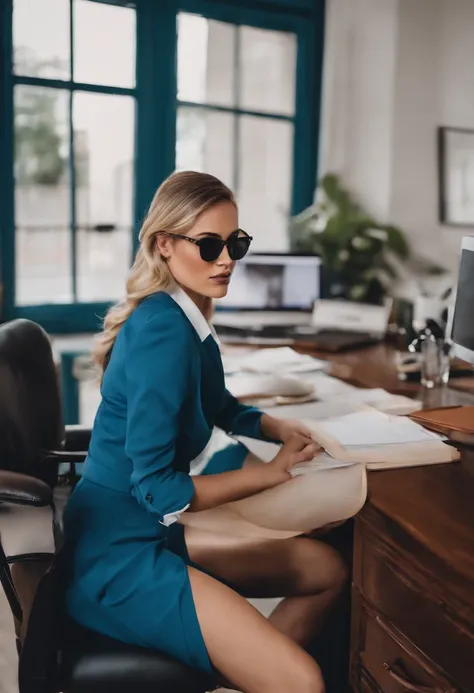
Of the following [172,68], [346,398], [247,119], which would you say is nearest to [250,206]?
[247,119]

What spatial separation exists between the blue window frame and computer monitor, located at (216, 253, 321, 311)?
0.63 m

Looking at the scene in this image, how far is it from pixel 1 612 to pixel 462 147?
2.82 meters

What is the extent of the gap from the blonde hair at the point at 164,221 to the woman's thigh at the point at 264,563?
465mm

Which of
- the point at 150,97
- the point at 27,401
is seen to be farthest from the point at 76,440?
the point at 150,97

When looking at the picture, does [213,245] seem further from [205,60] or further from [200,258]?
[205,60]

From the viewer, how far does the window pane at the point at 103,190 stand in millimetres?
3180

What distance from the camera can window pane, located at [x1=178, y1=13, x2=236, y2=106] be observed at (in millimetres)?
3303

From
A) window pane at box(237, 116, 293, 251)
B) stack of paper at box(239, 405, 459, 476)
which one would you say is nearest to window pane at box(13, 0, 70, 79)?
window pane at box(237, 116, 293, 251)

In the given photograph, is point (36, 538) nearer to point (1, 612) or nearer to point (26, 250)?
point (1, 612)

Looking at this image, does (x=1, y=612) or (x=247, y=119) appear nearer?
(x=1, y=612)

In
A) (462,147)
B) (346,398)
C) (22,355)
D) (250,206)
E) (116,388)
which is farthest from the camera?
(250,206)

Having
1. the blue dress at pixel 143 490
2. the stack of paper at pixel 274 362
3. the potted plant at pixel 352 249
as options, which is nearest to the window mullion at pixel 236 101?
the potted plant at pixel 352 249

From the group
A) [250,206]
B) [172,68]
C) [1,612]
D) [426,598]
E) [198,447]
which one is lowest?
[1,612]

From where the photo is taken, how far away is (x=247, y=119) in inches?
138
